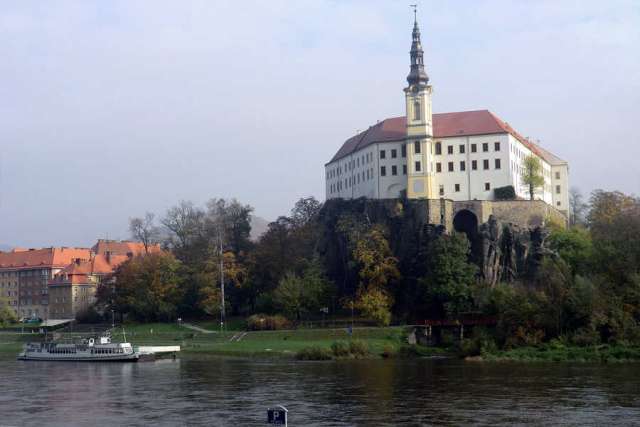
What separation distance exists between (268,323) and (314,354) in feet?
62.1

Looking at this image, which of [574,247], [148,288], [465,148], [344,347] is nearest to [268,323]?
[344,347]

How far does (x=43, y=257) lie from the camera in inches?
5861

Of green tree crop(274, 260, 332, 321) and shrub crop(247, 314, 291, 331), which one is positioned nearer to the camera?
shrub crop(247, 314, 291, 331)

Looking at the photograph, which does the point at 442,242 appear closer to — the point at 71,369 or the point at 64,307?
the point at 71,369

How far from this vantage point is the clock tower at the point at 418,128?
10119cm

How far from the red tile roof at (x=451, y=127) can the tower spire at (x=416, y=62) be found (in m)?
7.20

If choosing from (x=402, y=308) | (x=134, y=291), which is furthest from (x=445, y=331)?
(x=134, y=291)

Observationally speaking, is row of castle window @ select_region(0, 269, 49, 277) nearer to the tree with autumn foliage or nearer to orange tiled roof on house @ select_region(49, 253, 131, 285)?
orange tiled roof on house @ select_region(49, 253, 131, 285)

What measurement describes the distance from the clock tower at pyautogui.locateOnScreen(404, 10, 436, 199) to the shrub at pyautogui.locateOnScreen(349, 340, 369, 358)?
2819 cm

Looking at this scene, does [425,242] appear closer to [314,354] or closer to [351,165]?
[351,165]

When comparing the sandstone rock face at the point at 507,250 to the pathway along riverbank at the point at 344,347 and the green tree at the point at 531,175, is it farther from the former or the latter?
the pathway along riverbank at the point at 344,347

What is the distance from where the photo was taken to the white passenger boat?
8250 centimetres

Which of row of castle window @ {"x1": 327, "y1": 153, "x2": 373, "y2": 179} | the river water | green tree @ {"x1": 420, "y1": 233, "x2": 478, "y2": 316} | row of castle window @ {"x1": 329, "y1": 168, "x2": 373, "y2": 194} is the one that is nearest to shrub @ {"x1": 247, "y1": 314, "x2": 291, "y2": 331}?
green tree @ {"x1": 420, "y1": 233, "x2": 478, "y2": 316}

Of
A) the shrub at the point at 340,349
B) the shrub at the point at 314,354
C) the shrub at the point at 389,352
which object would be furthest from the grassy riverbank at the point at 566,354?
the shrub at the point at 314,354
